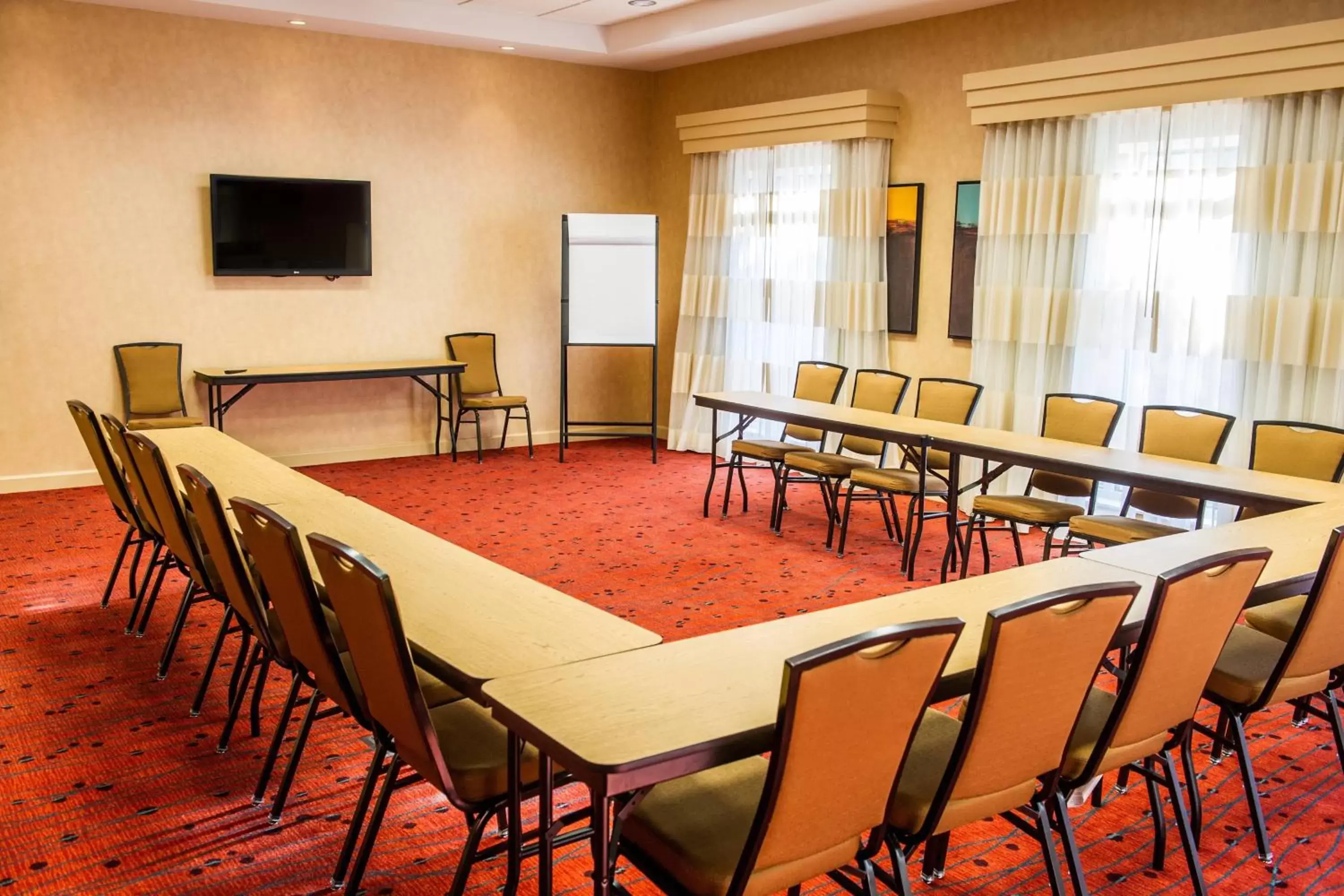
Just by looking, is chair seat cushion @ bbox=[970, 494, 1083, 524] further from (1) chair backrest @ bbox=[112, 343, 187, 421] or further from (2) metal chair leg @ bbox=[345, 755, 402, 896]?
(1) chair backrest @ bbox=[112, 343, 187, 421]

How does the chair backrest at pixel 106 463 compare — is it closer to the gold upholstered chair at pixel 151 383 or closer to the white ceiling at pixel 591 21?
the gold upholstered chair at pixel 151 383

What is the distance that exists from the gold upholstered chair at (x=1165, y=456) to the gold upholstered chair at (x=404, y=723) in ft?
11.0

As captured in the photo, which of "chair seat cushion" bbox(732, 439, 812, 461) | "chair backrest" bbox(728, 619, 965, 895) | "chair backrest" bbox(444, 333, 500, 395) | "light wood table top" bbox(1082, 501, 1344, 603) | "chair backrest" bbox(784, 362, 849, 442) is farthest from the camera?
"chair backrest" bbox(444, 333, 500, 395)

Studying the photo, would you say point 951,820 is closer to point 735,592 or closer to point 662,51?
point 735,592

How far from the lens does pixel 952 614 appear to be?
110 inches

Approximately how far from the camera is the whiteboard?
9195 millimetres

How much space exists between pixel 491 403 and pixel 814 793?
7.18 meters

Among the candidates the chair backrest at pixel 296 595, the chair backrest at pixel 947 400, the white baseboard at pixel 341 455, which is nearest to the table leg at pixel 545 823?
the chair backrest at pixel 296 595

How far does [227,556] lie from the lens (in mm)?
3326

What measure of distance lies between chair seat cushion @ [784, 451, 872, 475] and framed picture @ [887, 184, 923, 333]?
4.75 feet

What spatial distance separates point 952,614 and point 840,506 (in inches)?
194

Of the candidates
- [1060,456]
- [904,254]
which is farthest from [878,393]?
[1060,456]

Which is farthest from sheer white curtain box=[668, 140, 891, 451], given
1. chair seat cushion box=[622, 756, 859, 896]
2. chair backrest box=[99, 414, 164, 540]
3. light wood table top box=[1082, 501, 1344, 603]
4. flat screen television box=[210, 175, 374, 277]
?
chair seat cushion box=[622, 756, 859, 896]

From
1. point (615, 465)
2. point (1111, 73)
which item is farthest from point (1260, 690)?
point (615, 465)
